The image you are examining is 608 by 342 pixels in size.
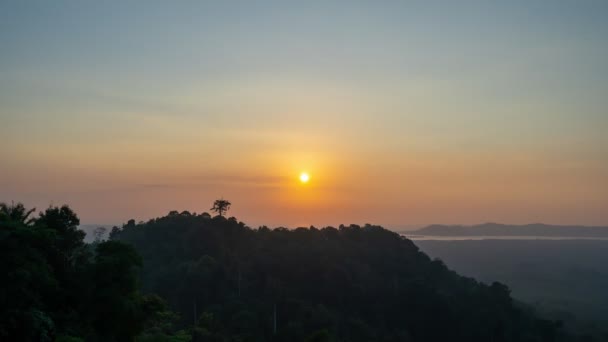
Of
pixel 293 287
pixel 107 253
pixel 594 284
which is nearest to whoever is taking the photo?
pixel 107 253

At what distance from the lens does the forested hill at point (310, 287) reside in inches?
2260

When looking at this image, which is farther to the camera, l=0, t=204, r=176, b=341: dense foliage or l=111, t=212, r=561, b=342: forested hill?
l=111, t=212, r=561, b=342: forested hill

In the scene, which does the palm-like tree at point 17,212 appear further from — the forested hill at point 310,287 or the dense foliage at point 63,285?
the forested hill at point 310,287

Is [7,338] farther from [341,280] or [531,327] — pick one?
[531,327]

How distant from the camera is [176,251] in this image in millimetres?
67938

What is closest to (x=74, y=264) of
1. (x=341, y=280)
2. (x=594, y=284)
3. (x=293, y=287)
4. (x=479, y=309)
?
(x=293, y=287)

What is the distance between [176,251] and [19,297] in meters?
49.7

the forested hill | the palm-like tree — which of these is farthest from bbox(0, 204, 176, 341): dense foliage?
the forested hill

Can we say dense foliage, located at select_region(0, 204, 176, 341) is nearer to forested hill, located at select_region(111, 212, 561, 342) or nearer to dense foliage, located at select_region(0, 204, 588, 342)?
dense foliage, located at select_region(0, 204, 588, 342)

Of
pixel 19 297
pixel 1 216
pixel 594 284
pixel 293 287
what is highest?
pixel 1 216

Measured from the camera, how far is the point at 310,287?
2601 inches

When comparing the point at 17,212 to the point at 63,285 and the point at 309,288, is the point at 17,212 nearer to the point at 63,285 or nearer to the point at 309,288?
the point at 63,285

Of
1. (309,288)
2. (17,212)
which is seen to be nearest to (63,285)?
(17,212)

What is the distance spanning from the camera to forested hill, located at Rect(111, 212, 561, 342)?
5741 centimetres
